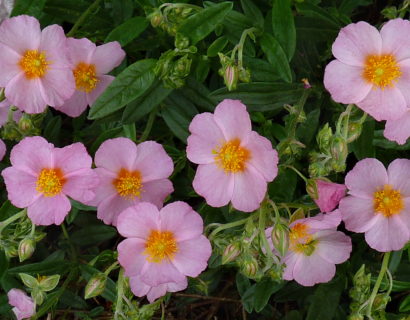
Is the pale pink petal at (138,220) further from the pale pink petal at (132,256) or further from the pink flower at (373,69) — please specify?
A: the pink flower at (373,69)

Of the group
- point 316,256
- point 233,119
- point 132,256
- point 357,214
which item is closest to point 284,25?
point 233,119

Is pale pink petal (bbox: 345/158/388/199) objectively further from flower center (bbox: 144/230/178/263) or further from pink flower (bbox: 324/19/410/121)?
flower center (bbox: 144/230/178/263)

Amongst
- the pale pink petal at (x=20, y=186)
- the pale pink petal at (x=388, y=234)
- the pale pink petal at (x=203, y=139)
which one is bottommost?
the pale pink petal at (x=388, y=234)

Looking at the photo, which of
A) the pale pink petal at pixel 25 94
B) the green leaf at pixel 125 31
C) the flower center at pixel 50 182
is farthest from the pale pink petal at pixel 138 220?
the green leaf at pixel 125 31

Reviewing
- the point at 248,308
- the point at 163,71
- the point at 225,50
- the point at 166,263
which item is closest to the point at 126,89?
the point at 163,71

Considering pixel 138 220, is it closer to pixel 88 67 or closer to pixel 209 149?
pixel 209 149

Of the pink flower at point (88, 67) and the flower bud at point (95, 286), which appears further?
the pink flower at point (88, 67)

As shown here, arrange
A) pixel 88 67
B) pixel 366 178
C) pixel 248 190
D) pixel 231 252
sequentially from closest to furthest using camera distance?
pixel 231 252 → pixel 248 190 → pixel 366 178 → pixel 88 67

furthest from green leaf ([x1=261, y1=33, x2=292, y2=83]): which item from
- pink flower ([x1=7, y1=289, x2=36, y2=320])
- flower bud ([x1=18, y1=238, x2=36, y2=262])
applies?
pink flower ([x1=7, y1=289, x2=36, y2=320])
